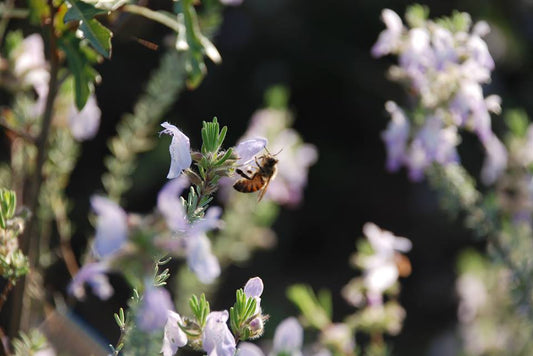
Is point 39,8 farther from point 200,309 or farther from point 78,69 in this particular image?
point 200,309

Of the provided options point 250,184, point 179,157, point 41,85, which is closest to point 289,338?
point 250,184

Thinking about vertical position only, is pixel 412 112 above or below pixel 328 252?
above

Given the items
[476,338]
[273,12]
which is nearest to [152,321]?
[476,338]

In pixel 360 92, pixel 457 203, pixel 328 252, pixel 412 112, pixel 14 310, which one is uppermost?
pixel 412 112

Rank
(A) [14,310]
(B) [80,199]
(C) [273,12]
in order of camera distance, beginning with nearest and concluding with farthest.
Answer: (A) [14,310]
(B) [80,199]
(C) [273,12]

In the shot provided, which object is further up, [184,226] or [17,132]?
[184,226]

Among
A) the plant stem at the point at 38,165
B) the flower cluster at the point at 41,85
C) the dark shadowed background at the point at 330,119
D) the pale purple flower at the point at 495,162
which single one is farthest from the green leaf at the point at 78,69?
the dark shadowed background at the point at 330,119

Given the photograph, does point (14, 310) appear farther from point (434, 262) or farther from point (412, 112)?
point (434, 262)

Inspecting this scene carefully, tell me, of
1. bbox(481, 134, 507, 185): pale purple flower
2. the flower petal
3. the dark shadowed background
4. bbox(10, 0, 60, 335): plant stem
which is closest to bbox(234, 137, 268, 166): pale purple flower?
the flower petal
